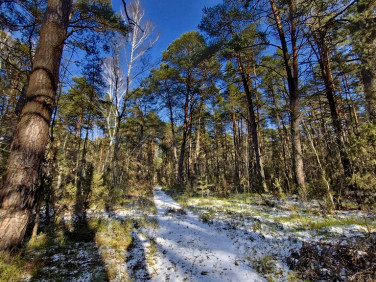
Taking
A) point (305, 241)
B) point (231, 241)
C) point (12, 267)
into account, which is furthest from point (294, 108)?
point (12, 267)

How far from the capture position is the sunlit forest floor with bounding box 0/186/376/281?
2.36 metres

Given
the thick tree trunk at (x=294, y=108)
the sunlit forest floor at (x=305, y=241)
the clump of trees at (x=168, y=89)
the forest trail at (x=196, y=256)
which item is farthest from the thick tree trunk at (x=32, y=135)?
the thick tree trunk at (x=294, y=108)

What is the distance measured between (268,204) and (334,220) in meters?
2.43

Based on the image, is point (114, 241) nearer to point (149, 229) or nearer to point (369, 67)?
point (149, 229)

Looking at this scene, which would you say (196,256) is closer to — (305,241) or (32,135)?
(305,241)

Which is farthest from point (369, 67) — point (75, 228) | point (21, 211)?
point (75, 228)

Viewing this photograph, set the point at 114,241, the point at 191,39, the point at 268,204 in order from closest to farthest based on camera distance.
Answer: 1. the point at 114,241
2. the point at 268,204
3. the point at 191,39

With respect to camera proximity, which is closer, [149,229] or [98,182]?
[149,229]

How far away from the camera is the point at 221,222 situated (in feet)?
15.9

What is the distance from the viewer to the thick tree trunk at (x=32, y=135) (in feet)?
8.48

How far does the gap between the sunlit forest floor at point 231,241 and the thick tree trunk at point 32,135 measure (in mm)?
504

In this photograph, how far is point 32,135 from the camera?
2.88 meters

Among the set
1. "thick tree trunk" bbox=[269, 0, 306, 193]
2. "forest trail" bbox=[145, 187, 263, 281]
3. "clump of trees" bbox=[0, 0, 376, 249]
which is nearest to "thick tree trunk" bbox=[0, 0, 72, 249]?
"clump of trees" bbox=[0, 0, 376, 249]

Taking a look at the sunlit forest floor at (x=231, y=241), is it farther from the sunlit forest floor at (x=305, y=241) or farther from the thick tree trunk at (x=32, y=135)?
the thick tree trunk at (x=32, y=135)
